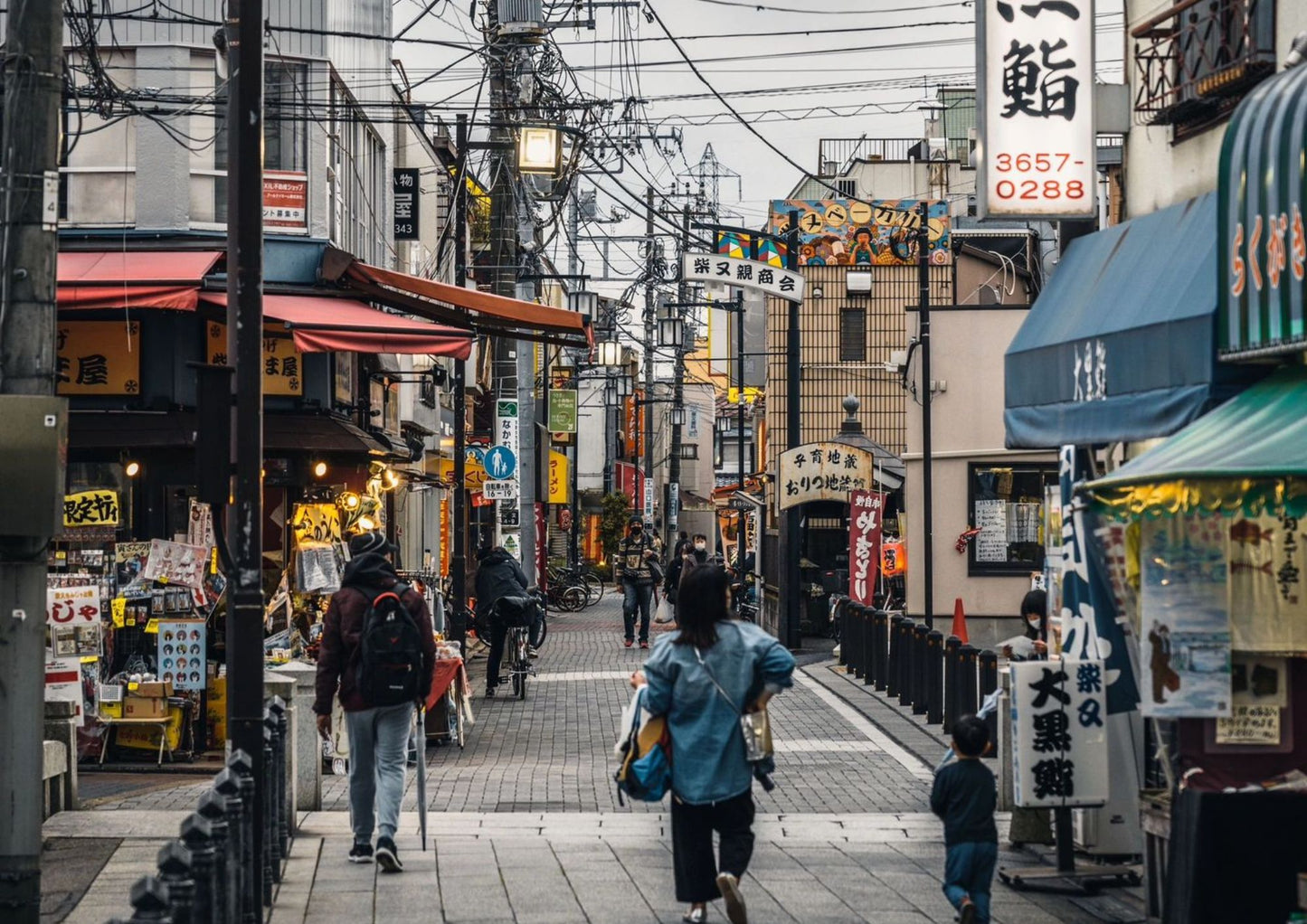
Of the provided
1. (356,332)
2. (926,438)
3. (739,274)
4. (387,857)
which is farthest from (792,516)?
(387,857)

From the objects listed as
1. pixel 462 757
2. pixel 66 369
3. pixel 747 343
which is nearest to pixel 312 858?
pixel 462 757

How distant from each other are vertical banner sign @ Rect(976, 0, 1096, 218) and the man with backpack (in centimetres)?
535

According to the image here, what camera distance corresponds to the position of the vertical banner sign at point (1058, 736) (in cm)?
1011

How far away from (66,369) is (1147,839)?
12.6 m

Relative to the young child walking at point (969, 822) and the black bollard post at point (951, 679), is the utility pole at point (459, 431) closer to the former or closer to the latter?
the black bollard post at point (951, 679)

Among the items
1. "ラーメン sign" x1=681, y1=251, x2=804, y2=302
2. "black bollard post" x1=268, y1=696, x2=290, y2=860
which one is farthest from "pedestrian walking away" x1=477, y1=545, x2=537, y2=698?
"black bollard post" x1=268, y1=696, x2=290, y2=860

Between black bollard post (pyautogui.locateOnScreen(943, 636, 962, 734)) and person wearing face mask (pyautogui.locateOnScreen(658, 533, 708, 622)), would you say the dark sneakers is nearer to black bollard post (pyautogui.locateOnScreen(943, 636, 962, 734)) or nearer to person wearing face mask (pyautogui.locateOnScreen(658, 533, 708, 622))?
black bollard post (pyautogui.locateOnScreen(943, 636, 962, 734))

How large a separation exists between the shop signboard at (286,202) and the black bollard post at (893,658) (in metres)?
8.81

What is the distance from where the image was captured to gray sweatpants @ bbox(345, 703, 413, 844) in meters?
10.4

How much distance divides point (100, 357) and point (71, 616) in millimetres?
4199

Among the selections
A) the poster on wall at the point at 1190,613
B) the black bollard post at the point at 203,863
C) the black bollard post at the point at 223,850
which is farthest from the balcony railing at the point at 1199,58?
the black bollard post at the point at 203,863

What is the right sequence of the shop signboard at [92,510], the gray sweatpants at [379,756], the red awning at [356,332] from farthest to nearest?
the red awning at [356,332], the shop signboard at [92,510], the gray sweatpants at [379,756]

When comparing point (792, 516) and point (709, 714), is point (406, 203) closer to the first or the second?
point (792, 516)

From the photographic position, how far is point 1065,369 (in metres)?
12.0
